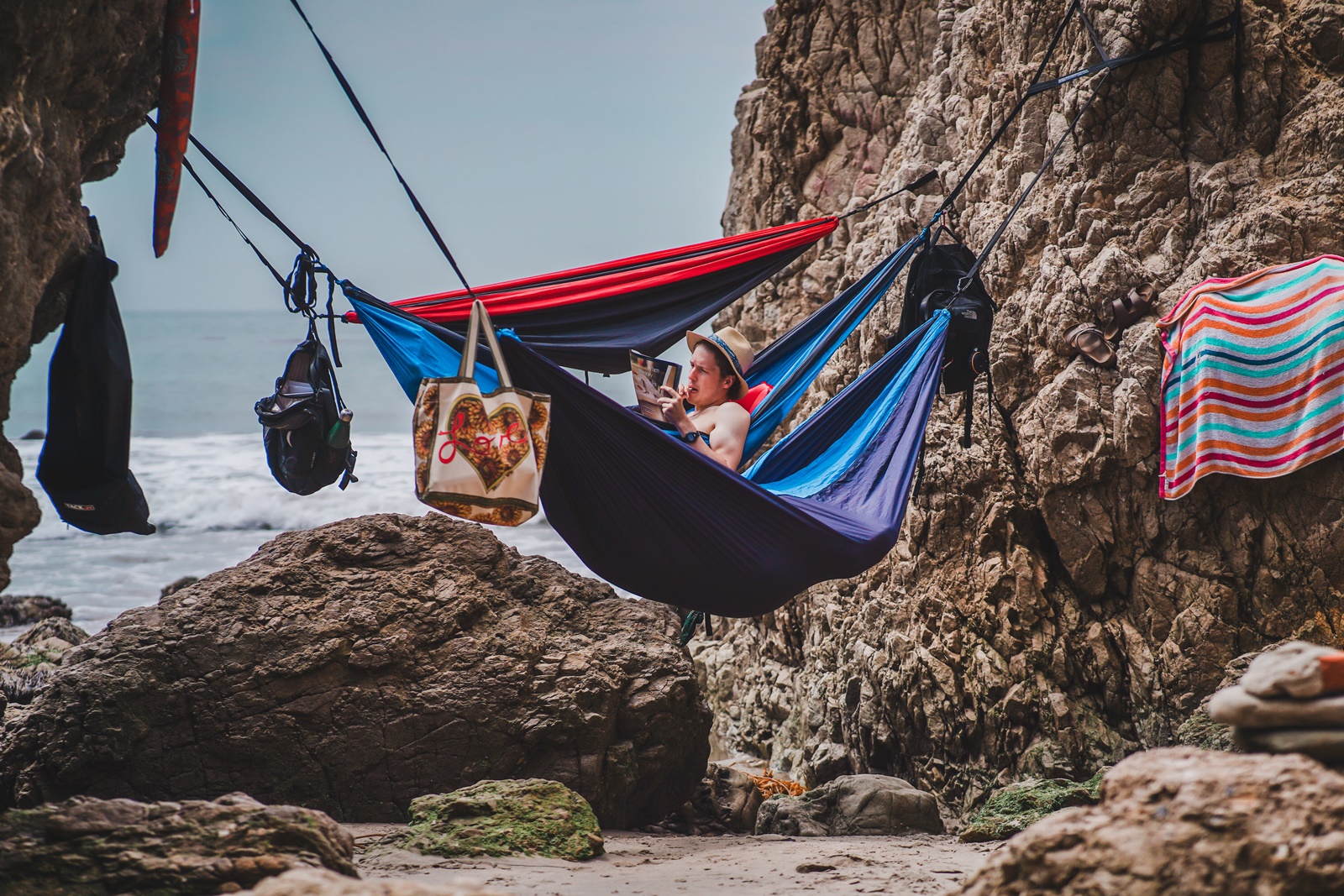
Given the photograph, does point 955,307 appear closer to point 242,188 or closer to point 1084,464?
point 1084,464

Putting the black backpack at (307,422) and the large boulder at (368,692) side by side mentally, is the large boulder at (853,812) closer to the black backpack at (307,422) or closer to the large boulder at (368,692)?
the large boulder at (368,692)

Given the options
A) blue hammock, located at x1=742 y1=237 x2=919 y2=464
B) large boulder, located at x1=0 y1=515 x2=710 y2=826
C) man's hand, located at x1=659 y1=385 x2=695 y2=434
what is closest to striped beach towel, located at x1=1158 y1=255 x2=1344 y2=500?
blue hammock, located at x1=742 y1=237 x2=919 y2=464

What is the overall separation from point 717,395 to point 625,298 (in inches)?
15.0

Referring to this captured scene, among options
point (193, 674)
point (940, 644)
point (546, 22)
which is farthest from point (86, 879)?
point (546, 22)

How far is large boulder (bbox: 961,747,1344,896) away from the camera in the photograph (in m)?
1.14

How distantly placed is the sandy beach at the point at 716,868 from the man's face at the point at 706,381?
1195mm

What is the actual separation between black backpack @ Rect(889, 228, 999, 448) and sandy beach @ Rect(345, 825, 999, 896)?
1268 millimetres

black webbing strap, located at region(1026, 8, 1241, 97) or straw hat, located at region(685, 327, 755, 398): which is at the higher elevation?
black webbing strap, located at region(1026, 8, 1241, 97)

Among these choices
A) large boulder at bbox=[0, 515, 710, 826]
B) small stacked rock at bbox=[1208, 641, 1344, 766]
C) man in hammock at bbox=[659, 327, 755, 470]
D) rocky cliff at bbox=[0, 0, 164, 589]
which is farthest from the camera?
man in hammock at bbox=[659, 327, 755, 470]

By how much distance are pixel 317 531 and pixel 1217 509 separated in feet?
9.10

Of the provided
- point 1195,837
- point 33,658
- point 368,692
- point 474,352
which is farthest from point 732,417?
point 33,658

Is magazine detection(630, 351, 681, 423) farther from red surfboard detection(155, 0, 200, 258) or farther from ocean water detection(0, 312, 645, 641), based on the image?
ocean water detection(0, 312, 645, 641)

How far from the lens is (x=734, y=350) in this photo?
295 centimetres

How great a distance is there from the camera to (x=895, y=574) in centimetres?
373
